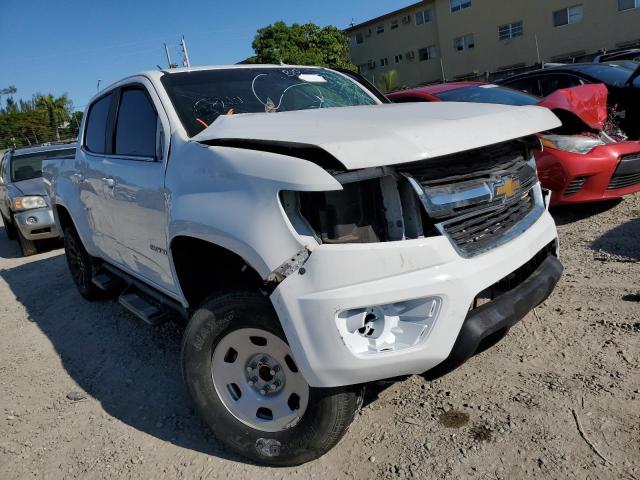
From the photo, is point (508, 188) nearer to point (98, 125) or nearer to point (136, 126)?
point (136, 126)

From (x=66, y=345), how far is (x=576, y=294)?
4015 mm

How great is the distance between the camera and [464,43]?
32.2m

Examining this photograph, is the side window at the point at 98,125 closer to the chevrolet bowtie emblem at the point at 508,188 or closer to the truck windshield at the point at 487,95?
the chevrolet bowtie emblem at the point at 508,188

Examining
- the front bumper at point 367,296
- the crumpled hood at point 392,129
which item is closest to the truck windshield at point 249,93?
the crumpled hood at point 392,129

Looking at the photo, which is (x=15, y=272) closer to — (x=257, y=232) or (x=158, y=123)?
(x=158, y=123)

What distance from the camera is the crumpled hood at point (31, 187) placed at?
27.1 ft

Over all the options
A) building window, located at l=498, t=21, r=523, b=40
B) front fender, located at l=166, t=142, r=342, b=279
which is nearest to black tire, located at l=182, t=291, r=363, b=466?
front fender, located at l=166, t=142, r=342, b=279

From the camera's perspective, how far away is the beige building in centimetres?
2561

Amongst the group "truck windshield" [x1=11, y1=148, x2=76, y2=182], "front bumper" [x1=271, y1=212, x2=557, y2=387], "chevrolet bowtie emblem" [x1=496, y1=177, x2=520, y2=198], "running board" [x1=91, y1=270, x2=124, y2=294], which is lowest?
"running board" [x1=91, y1=270, x2=124, y2=294]

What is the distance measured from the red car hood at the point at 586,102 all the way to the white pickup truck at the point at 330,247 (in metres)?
2.80

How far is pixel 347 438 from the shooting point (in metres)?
2.54

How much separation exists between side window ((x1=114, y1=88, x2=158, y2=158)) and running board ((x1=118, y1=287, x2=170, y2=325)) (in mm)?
986

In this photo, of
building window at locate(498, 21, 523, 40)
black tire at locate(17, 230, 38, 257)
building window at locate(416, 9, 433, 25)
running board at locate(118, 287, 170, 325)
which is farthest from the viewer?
building window at locate(416, 9, 433, 25)

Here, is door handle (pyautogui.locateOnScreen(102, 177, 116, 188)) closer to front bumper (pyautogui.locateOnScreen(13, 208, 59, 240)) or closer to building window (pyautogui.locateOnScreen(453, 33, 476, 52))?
front bumper (pyautogui.locateOnScreen(13, 208, 59, 240))
